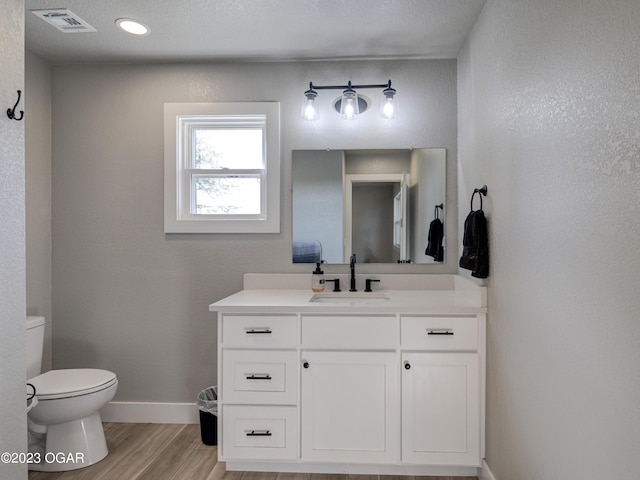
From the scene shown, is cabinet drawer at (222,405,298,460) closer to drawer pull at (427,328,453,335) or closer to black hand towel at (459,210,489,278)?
drawer pull at (427,328,453,335)

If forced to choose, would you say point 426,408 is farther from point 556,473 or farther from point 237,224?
point 237,224

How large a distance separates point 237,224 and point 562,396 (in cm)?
203

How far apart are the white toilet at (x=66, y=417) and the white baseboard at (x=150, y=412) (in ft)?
1.36

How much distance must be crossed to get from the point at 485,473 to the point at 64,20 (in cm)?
313

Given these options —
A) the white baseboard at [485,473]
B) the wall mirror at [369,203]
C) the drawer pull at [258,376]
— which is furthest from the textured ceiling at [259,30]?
the white baseboard at [485,473]

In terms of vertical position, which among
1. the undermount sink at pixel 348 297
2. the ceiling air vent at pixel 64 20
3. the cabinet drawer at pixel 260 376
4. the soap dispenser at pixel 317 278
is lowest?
the cabinet drawer at pixel 260 376

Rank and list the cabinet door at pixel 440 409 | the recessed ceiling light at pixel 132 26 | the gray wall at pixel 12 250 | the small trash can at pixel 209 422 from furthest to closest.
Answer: the small trash can at pixel 209 422, the recessed ceiling light at pixel 132 26, the cabinet door at pixel 440 409, the gray wall at pixel 12 250

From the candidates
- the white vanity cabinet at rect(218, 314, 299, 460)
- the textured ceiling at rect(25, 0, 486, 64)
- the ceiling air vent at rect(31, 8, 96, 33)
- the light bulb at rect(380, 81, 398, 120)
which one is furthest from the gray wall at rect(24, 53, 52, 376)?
the light bulb at rect(380, 81, 398, 120)

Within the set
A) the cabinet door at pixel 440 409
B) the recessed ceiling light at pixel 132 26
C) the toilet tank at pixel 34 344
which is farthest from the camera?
the toilet tank at pixel 34 344

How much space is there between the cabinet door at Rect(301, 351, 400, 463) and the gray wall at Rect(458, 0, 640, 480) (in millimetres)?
483

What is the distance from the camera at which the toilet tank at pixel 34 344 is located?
2.42 meters

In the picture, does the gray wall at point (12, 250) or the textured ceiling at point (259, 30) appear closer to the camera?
the gray wall at point (12, 250)

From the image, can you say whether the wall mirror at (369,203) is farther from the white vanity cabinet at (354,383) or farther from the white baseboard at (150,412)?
the white baseboard at (150,412)

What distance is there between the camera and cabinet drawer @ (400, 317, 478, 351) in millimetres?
2131
